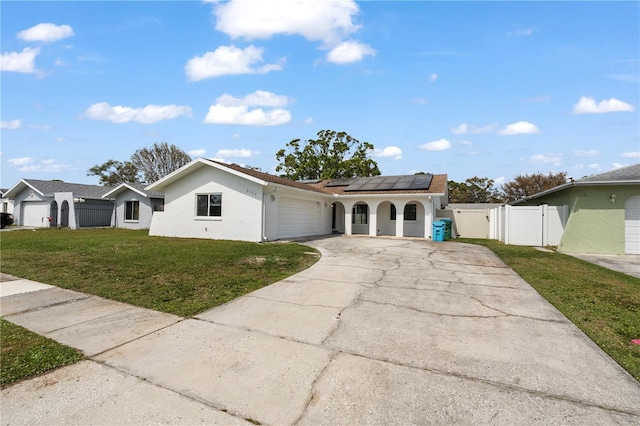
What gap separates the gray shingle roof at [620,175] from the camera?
11.8 metres

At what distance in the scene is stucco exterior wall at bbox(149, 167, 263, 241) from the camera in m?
14.7

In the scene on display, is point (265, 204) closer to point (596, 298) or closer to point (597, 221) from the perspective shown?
point (596, 298)

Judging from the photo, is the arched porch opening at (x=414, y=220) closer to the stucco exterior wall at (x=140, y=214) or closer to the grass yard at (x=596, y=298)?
the grass yard at (x=596, y=298)

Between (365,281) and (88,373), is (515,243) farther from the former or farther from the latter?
(88,373)

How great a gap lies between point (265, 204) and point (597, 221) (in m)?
13.6

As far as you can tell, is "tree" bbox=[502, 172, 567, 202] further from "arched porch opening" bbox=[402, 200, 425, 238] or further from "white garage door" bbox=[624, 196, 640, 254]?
"white garage door" bbox=[624, 196, 640, 254]

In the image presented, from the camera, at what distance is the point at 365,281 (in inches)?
285

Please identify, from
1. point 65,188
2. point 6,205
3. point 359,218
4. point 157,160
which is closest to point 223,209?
point 359,218

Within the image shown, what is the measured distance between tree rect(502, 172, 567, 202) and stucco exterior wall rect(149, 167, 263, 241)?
35.5 meters

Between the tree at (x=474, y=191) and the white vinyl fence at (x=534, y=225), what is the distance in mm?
34287

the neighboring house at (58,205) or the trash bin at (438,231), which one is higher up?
the neighboring house at (58,205)

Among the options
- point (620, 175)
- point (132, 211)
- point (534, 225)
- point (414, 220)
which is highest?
point (620, 175)

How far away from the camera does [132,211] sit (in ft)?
77.8

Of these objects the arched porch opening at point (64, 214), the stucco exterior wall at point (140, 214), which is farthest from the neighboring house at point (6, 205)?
the stucco exterior wall at point (140, 214)
